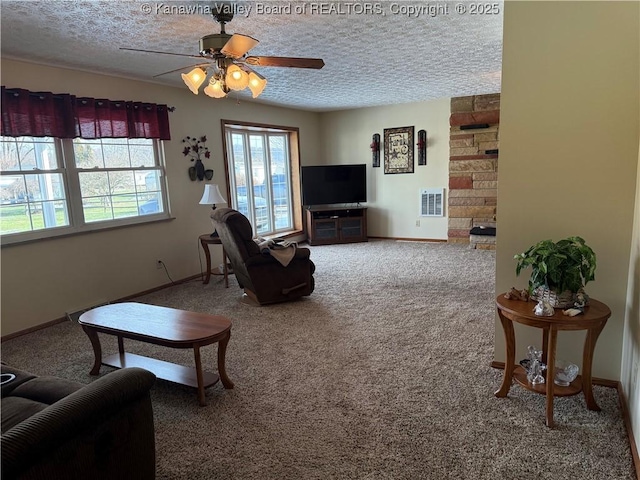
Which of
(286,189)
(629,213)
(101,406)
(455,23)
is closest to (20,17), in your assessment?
(101,406)

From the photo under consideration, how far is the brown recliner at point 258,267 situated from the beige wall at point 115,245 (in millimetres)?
1101

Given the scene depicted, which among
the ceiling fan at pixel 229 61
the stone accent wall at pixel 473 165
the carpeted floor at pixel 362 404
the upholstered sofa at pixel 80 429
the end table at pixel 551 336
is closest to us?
the upholstered sofa at pixel 80 429

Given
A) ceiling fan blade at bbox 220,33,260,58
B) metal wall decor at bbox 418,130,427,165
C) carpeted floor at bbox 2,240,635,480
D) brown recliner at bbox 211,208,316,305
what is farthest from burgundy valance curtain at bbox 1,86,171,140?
metal wall decor at bbox 418,130,427,165

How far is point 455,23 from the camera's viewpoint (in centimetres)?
303

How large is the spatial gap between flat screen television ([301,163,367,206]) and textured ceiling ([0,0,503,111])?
8.37 feet

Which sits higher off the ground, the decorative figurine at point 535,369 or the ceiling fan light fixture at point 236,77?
the ceiling fan light fixture at point 236,77

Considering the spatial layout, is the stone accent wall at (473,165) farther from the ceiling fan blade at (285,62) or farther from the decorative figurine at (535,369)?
the ceiling fan blade at (285,62)

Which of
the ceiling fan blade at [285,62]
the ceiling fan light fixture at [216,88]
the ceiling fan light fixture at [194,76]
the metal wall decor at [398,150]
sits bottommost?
the metal wall decor at [398,150]

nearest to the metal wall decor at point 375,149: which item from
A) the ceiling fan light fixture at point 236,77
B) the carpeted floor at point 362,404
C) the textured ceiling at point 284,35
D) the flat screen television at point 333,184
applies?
the flat screen television at point 333,184

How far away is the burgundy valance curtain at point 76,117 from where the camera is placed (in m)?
3.44

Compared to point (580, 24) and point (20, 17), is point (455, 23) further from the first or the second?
point (20, 17)

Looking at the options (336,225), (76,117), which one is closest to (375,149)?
(336,225)

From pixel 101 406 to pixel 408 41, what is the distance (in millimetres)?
3300

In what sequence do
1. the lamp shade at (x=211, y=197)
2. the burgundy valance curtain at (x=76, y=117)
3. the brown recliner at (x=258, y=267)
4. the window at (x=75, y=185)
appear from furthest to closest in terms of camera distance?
1. the lamp shade at (x=211, y=197)
2. the brown recliner at (x=258, y=267)
3. the window at (x=75, y=185)
4. the burgundy valance curtain at (x=76, y=117)
